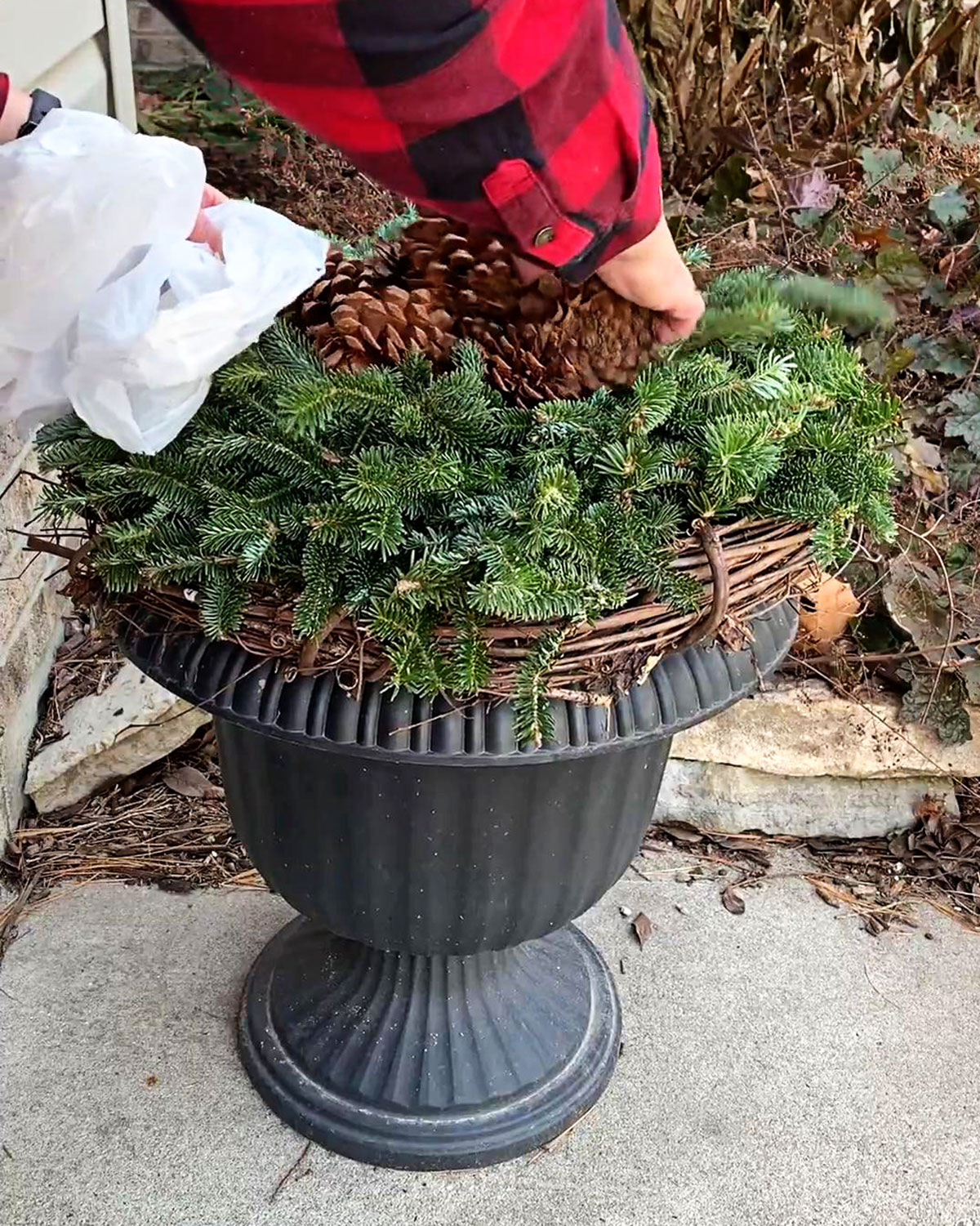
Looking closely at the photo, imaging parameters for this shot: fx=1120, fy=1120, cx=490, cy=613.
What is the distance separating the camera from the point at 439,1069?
150cm

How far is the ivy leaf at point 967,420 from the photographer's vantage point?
2043 millimetres

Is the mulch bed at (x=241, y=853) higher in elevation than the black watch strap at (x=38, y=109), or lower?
lower

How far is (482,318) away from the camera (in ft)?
3.60

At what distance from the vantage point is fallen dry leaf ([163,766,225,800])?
2.07 meters

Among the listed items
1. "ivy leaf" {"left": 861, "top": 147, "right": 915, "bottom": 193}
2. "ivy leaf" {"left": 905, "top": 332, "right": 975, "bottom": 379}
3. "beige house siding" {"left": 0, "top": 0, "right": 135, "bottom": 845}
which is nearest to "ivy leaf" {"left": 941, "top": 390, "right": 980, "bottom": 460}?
"ivy leaf" {"left": 905, "top": 332, "right": 975, "bottom": 379}

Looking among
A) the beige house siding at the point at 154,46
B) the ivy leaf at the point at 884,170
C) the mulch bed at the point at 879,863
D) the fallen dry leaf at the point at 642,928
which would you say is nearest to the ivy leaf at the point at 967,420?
the ivy leaf at the point at 884,170

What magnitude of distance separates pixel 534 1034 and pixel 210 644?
0.82m

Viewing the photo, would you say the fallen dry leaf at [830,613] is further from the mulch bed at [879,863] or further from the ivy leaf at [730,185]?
the ivy leaf at [730,185]

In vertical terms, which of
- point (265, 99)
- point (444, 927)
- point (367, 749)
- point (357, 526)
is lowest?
point (444, 927)

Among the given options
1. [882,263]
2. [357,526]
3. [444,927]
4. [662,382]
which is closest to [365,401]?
[357,526]

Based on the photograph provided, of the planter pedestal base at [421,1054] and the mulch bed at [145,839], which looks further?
the mulch bed at [145,839]

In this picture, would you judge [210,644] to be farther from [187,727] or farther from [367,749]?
[187,727]

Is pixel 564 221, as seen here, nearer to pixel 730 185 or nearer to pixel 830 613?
pixel 830 613

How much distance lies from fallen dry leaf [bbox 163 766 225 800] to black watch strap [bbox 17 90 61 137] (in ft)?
4.11
